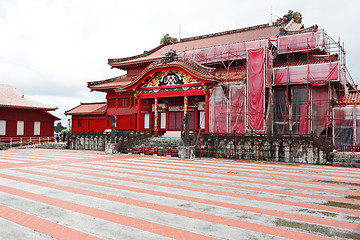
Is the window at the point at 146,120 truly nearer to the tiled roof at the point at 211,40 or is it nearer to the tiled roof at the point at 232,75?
the tiled roof at the point at 211,40

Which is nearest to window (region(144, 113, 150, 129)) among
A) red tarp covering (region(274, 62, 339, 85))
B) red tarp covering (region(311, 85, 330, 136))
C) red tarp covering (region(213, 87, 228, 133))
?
red tarp covering (region(213, 87, 228, 133))

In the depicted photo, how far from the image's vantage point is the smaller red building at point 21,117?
31.1 metres

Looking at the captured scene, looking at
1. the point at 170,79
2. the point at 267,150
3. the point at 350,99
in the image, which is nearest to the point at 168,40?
the point at 170,79

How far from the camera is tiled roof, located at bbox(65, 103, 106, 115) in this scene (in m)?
33.0

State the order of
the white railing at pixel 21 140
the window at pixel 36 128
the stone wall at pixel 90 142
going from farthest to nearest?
the window at pixel 36 128, the white railing at pixel 21 140, the stone wall at pixel 90 142

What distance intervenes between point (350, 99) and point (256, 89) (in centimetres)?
769

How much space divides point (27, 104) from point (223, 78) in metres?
23.6

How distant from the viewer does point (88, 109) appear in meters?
34.5

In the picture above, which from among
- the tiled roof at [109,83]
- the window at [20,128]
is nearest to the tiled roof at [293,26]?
the tiled roof at [109,83]

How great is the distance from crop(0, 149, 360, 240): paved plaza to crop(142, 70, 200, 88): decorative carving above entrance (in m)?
15.6

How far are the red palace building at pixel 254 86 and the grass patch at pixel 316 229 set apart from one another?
53.5ft

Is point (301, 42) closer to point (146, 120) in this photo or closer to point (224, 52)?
point (224, 52)

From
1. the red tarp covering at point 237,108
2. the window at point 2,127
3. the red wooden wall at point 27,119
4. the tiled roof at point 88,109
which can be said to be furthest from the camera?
the tiled roof at point 88,109

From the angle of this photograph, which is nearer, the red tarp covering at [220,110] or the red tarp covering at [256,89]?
the red tarp covering at [256,89]
